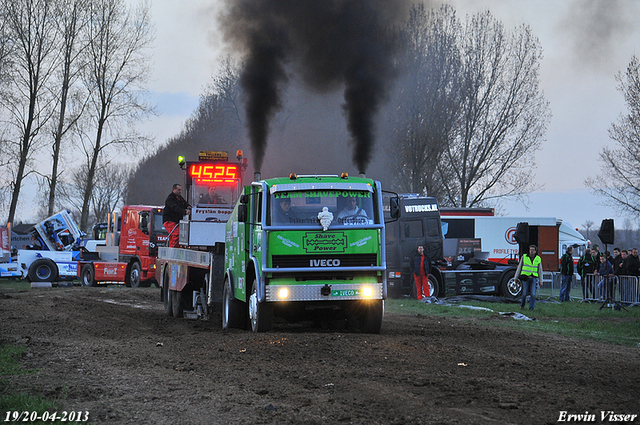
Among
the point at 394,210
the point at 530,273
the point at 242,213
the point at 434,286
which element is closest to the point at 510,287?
the point at 434,286

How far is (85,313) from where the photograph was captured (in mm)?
17547

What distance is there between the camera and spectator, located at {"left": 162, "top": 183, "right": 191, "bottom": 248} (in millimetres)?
18156

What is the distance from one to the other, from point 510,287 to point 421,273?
12.1 feet

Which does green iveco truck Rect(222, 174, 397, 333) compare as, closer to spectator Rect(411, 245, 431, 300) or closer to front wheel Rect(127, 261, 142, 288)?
spectator Rect(411, 245, 431, 300)

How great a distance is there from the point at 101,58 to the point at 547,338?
117 ft

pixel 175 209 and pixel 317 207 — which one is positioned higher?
pixel 175 209

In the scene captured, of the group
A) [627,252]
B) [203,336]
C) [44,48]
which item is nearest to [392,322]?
[203,336]

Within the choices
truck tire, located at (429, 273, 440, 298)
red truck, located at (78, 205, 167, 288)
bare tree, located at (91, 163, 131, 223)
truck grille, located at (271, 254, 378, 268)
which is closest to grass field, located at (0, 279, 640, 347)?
truck tire, located at (429, 273, 440, 298)

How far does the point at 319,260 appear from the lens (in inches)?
475

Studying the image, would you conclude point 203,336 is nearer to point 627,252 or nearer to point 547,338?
point 547,338

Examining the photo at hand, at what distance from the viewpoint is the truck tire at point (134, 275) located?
29703mm

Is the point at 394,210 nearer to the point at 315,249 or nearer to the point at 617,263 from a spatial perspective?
the point at 315,249

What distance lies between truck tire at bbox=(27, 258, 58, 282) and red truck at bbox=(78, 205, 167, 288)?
2.07 m

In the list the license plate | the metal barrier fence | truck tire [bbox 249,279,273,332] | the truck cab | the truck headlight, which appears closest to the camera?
the truck headlight
